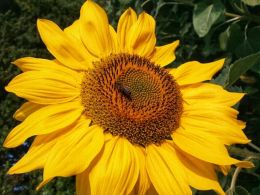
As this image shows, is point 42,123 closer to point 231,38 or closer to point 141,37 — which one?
point 141,37

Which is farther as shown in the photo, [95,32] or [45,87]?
[95,32]

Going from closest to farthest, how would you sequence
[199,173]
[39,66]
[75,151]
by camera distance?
[75,151] → [199,173] → [39,66]

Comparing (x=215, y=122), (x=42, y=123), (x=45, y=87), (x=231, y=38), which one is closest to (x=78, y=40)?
(x=45, y=87)

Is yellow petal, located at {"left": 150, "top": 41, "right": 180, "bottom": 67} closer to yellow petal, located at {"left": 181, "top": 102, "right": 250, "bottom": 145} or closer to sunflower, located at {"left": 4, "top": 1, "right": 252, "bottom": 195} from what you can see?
sunflower, located at {"left": 4, "top": 1, "right": 252, "bottom": 195}

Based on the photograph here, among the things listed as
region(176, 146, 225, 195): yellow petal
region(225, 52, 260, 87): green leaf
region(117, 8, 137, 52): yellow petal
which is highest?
region(117, 8, 137, 52): yellow petal

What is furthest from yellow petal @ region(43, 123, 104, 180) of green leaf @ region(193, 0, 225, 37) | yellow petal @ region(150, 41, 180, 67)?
green leaf @ region(193, 0, 225, 37)

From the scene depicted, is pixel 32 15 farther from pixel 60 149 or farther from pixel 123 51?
pixel 60 149

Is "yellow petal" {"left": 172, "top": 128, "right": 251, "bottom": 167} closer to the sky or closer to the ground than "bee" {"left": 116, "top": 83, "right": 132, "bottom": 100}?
closer to the ground

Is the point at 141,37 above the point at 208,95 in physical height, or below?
above
